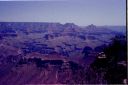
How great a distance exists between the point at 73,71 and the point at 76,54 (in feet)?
0.76

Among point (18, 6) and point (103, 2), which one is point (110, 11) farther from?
point (18, 6)

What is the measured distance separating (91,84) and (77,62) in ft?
1.13

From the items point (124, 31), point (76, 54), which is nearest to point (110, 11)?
point (124, 31)

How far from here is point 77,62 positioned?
2.58 metres

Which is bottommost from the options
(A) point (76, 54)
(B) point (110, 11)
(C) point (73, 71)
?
(C) point (73, 71)

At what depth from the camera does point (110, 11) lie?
2.62m

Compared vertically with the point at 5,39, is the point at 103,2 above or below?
above

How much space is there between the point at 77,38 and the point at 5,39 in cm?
97

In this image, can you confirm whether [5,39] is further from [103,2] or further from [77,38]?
[103,2]

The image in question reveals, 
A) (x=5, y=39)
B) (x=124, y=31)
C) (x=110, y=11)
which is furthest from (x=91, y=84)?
(x=5, y=39)

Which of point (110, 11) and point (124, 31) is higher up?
point (110, 11)

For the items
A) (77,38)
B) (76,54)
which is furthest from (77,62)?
(77,38)

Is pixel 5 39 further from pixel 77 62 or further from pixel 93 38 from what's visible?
pixel 93 38

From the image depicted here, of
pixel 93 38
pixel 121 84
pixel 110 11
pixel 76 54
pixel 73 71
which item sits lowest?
pixel 121 84
